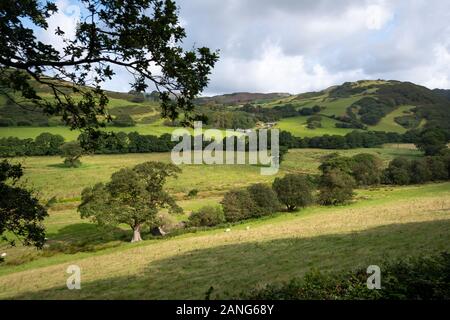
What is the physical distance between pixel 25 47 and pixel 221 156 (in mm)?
125394

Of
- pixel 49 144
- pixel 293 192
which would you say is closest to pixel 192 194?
pixel 293 192

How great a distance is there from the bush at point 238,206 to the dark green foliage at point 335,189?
640 inches

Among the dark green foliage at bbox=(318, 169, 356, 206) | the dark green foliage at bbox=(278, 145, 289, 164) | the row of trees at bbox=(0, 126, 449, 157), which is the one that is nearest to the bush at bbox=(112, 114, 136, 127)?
the row of trees at bbox=(0, 126, 449, 157)

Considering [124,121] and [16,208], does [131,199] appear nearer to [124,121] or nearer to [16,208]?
[16,208]

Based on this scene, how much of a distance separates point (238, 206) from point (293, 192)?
1138 cm

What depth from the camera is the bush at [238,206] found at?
202 feet

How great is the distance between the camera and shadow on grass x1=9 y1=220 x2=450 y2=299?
904 inches

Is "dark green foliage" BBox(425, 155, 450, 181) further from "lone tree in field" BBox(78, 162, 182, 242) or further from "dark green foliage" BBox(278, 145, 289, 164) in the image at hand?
"lone tree in field" BBox(78, 162, 182, 242)

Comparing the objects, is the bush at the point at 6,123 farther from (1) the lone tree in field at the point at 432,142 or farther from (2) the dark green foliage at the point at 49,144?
(1) the lone tree in field at the point at 432,142

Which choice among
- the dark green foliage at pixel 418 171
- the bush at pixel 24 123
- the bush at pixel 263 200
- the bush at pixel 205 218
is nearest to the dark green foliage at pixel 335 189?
the bush at pixel 263 200

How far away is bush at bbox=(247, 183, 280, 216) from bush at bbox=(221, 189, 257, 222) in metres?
0.80

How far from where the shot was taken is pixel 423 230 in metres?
32.5
